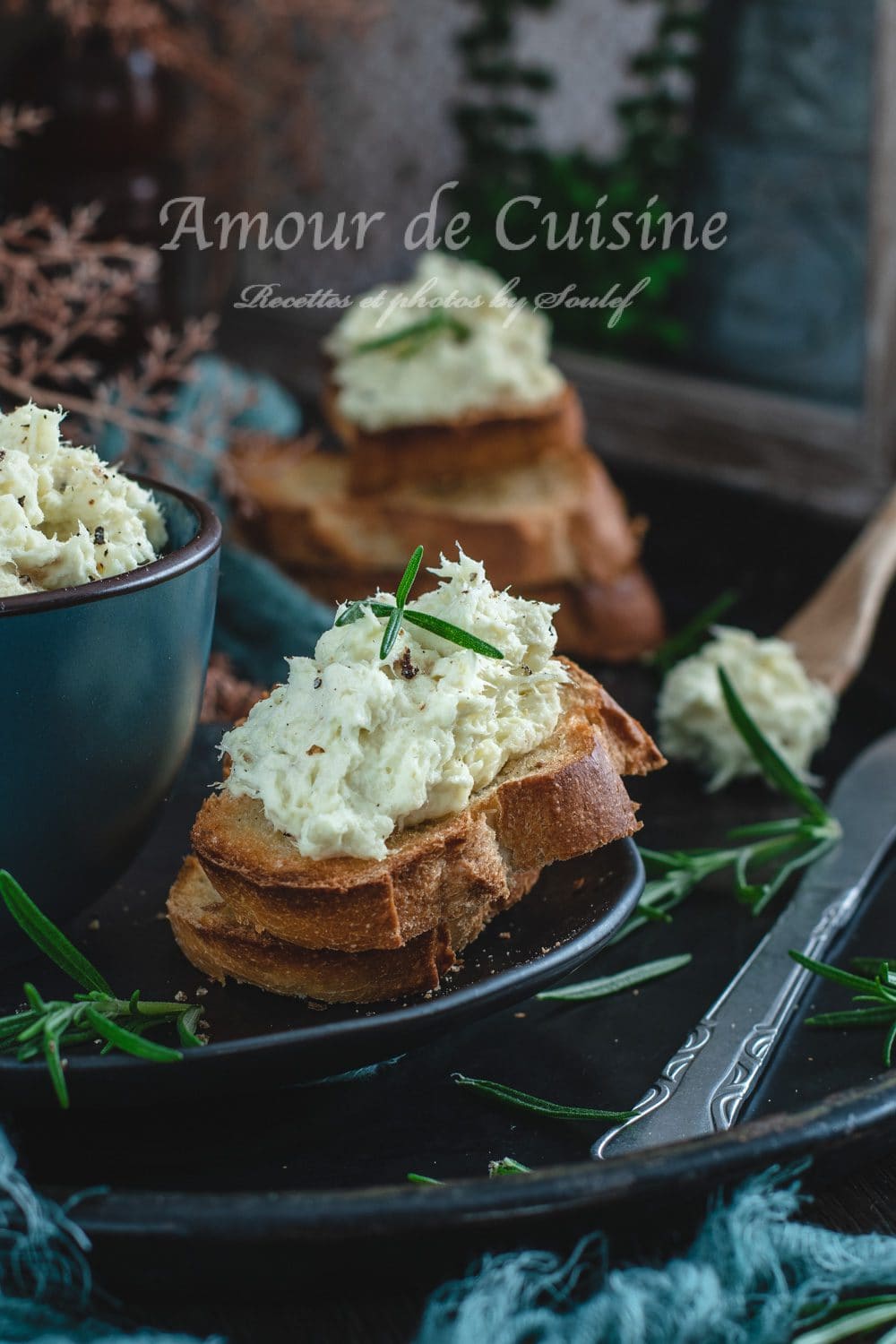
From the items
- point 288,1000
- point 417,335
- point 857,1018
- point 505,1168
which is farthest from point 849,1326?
point 417,335

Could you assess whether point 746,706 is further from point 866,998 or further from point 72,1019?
point 72,1019

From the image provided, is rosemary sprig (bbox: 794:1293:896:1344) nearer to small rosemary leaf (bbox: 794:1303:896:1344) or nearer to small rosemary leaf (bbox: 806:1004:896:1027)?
small rosemary leaf (bbox: 794:1303:896:1344)

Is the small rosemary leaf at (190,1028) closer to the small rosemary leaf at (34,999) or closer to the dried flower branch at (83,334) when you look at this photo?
the small rosemary leaf at (34,999)

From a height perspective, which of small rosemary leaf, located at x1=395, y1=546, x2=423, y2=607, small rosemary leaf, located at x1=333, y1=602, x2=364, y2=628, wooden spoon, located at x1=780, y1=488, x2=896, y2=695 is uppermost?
small rosemary leaf, located at x1=395, y1=546, x2=423, y2=607

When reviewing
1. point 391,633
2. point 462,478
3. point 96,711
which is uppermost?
point 391,633

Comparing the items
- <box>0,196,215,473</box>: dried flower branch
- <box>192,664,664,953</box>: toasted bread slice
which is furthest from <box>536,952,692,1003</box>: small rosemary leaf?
<box>0,196,215,473</box>: dried flower branch

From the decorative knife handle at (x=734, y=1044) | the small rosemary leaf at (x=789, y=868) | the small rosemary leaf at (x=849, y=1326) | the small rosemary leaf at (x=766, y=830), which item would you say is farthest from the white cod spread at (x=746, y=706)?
the small rosemary leaf at (x=849, y=1326)
